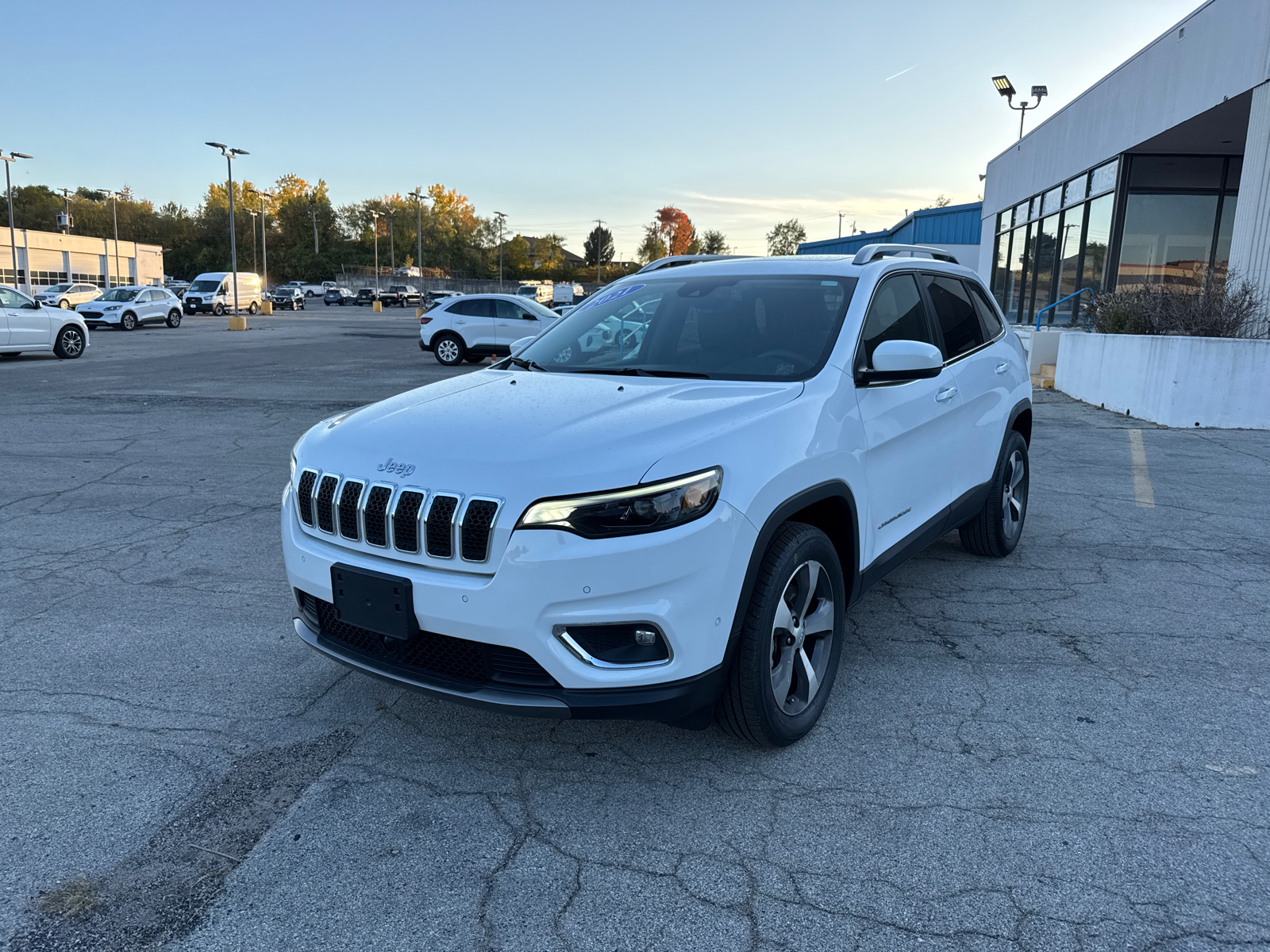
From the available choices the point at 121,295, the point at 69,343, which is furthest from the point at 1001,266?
the point at 121,295

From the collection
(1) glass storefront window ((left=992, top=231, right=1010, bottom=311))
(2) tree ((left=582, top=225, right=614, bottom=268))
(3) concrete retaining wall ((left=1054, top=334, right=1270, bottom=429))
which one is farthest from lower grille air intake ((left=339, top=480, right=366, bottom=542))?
(2) tree ((left=582, top=225, right=614, bottom=268))

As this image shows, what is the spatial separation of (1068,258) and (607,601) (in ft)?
73.4

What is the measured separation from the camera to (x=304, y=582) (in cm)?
321

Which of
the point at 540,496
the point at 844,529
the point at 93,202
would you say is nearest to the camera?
the point at 540,496

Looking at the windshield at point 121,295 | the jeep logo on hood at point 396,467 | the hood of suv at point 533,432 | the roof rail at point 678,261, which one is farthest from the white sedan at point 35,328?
the jeep logo on hood at point 396,467

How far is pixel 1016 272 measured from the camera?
26797mm

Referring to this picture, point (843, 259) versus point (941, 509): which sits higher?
point (843, 259)

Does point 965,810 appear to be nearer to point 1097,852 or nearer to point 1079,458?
point 1097,852

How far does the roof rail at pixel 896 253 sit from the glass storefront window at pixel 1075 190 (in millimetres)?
18341

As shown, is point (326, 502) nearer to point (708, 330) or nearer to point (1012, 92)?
point (708, 330)

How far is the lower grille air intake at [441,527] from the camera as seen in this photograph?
2.76 metres

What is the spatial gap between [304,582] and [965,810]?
232 centimetres

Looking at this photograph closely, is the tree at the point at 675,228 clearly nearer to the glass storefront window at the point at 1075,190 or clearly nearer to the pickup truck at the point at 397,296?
the pickup truck at the point at 397,296

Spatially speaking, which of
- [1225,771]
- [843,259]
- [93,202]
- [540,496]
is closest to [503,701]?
[540,496]
